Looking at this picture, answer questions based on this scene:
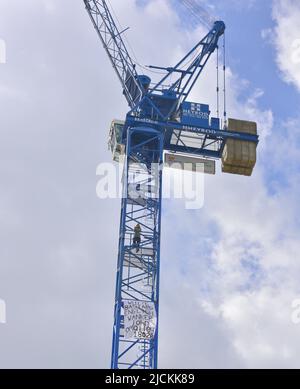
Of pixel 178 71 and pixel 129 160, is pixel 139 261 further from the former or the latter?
pixel 178 71

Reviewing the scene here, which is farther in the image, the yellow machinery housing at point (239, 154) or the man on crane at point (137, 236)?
the yellow machinery housing at point (239, 154)

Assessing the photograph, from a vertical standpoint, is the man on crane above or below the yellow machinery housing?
below

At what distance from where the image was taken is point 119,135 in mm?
52062

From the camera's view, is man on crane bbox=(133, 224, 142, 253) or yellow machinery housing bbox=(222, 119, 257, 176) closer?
man on crane bbox=(133, 224, 142, 253)

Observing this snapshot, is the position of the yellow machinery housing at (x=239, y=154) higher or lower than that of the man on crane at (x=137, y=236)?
higher

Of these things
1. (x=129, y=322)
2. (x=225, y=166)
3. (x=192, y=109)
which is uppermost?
(x=192, y=109)

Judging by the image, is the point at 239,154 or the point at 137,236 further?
the point at 239,154

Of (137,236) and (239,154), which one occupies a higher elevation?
(239,154)
